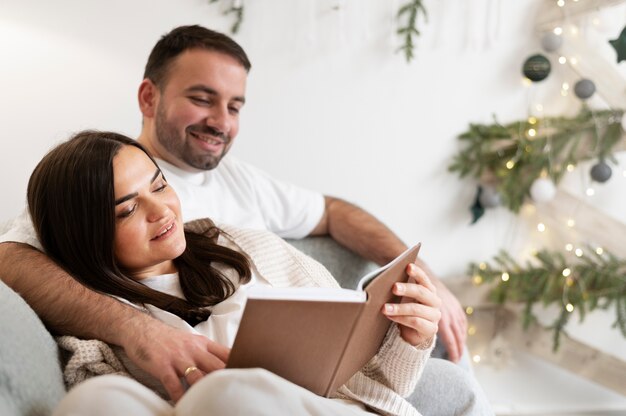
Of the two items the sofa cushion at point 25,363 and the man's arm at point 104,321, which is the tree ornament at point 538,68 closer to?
the man's arm at point 104,321

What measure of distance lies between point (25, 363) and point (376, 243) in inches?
42.3

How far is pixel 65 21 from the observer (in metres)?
2.26

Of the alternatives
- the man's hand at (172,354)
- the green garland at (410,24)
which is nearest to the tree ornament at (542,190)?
the green garland at (410,24)

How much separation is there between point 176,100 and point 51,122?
0.55 metres

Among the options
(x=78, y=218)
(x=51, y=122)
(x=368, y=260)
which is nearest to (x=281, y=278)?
(x=78, y=218)

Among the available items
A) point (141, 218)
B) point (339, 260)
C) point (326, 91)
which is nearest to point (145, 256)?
point (141, 218)

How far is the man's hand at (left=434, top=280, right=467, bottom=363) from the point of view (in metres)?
1.84

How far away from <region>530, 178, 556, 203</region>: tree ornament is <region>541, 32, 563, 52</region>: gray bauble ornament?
1.51 ft

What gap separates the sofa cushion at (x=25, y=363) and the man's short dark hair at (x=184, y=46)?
912mm

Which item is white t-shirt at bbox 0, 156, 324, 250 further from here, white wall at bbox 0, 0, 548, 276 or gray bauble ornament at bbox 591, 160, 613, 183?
gray bauble ornament at bbox 591, 160, 613, 183

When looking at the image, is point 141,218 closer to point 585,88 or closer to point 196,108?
point 196,108

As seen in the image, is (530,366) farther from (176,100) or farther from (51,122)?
(51,122)

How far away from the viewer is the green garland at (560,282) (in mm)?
2600

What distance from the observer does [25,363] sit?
1107 mm
